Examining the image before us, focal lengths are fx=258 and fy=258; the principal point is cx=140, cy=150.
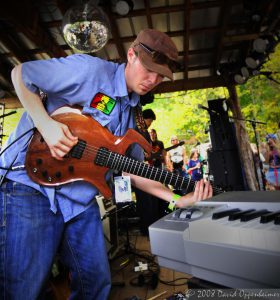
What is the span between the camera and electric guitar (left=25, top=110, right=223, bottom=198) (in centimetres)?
132

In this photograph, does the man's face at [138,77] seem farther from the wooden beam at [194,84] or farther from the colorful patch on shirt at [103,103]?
the wooden beam at [194,84]

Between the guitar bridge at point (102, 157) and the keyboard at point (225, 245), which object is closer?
the keyboard at point (225, 245)

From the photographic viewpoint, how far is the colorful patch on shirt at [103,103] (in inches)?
56.0

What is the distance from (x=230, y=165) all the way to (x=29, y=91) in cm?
638

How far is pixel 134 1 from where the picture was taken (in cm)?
491

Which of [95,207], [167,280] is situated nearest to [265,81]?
[167,280]

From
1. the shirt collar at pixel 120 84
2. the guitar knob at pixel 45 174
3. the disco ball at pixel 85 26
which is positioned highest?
the disco ball at pixel 85 26

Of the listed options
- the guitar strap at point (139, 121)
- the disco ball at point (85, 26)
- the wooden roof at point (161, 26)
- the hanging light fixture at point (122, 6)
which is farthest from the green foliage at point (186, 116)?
the guitar strap at point (139, 121)

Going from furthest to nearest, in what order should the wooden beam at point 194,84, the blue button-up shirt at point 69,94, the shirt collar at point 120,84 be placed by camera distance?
the wooden beam at point 194,84 < the shirt collar at point 120,84 < the blue button-up shirt at point 69,94

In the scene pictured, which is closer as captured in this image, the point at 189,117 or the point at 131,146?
the point at 131,146

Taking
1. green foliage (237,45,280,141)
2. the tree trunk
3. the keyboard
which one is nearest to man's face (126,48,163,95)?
the keyboard

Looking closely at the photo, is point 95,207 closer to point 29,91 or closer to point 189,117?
point 29,91

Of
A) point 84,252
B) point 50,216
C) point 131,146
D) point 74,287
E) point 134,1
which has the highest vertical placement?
point 134,1

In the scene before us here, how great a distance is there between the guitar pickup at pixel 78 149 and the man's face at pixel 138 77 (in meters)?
0.45
